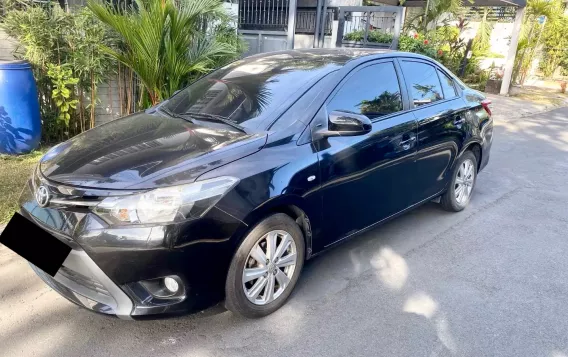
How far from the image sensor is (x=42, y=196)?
2504 mm

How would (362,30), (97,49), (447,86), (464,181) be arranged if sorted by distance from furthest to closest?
(362,30) → (97,49) → (464,181) → (447,86)

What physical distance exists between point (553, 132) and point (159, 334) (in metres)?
9.63

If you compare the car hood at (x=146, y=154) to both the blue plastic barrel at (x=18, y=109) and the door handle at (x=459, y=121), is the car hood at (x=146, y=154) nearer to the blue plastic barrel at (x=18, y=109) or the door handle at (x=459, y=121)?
the door handle at (x=459, y=121)

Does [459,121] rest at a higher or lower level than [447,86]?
lower

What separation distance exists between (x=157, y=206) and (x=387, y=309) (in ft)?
5.58

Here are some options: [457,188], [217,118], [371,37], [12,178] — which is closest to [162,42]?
[12,178]

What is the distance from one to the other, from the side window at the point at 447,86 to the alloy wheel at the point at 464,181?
0.72 meters

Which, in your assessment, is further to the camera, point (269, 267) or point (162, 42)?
point (162, 42)

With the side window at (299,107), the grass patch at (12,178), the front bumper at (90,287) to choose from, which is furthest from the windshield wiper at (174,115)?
the grass patch at (12,178)

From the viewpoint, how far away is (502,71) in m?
15.6

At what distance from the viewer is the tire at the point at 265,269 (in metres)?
2.61

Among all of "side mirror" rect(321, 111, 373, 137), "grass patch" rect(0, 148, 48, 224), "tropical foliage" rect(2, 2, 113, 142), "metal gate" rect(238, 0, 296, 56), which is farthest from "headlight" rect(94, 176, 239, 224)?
"metal gate" rect(238, 0, 296, 56)

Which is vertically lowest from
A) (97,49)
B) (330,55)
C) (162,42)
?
(97,49)

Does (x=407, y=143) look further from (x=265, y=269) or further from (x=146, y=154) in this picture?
(x=146, y=154)
